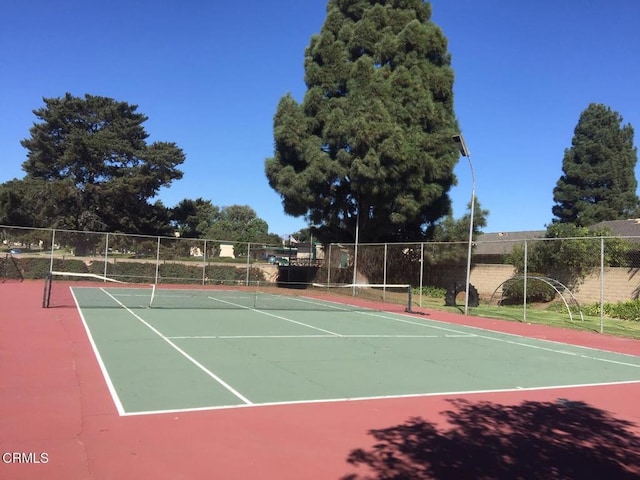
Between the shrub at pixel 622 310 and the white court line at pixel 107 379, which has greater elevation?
the shrub at pixel 622 310

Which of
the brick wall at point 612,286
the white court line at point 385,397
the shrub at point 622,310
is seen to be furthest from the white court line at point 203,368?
the brick wall at point 612,286

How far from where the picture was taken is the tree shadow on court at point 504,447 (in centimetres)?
463

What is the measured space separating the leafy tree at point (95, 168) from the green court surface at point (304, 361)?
106 feet

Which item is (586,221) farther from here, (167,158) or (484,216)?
(167,158)

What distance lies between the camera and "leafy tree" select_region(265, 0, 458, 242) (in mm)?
29891

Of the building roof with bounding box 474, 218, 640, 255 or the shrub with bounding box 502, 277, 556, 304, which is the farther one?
the building roof with bounding box 474, 218, 640, 255

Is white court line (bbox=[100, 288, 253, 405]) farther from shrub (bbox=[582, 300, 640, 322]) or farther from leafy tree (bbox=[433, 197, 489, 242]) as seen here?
leafy tree (bbox=[433, 197, 489, 242])

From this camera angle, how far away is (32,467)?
4.25 meters

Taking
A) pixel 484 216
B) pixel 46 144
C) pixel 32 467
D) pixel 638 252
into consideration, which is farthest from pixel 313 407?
pixel 46 144

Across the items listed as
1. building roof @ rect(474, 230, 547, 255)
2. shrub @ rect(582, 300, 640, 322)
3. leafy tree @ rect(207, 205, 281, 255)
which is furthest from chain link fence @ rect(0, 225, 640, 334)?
leafy tree @ rect(207, 205, 281, 255)

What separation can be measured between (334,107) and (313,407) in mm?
→ 28169

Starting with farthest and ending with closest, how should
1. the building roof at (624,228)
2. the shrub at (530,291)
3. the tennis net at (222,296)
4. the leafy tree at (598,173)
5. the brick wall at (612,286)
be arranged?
1. the leafy tree at (598,173)
2. the building roof at (624,228)
3. the shrub at (530,291)
4. the brick wall at (612,286)
5. the tennis net at (222,296)

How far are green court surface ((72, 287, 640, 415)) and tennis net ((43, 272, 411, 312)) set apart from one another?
3929 millimetres

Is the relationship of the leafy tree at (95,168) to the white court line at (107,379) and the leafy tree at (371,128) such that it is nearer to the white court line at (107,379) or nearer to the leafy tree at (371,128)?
the leafy tree at (371,128)
